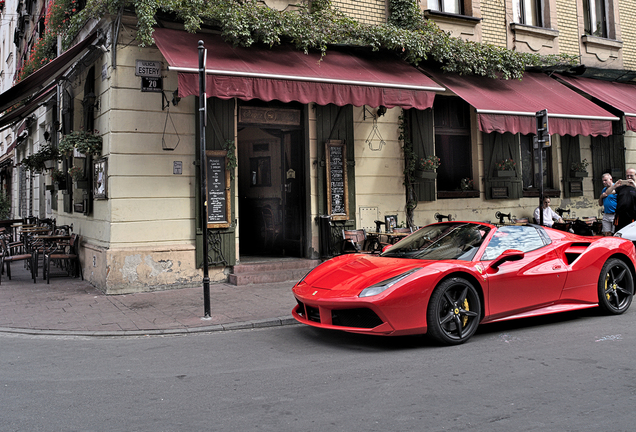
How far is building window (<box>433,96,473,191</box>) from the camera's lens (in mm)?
13102

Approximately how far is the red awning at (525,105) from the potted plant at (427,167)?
4.98 feet

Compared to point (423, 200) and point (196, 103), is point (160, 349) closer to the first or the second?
point (196, 103)

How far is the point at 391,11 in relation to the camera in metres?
12.5

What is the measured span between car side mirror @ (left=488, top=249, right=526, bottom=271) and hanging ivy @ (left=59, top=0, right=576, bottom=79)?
589 cm

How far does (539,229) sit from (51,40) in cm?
1218

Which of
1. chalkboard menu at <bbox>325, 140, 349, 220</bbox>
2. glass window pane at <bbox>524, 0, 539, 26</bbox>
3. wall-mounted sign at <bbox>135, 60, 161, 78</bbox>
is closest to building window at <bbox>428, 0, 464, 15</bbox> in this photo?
glass window pane at <bbox>524, 0, 539, 26</bbox>

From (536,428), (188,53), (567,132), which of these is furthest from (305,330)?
(567,132)

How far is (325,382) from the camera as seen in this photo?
4.53 meters

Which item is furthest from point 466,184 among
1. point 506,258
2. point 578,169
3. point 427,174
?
point 506,258

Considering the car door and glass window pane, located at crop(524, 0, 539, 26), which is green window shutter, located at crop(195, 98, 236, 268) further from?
glass window pane, located at crop(524, 0, 539, 26)

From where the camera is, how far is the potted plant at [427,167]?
1205 cm

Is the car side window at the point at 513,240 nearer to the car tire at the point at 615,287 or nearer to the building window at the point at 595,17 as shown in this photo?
the car tire at the point at 615,287

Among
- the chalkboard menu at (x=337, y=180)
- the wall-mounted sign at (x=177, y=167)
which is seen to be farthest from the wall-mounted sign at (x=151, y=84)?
the chalkboard menu at (x=337, y=180)

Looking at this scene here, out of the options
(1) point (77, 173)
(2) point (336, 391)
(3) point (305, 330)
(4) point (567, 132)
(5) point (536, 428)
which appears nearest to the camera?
(5) point (536, 428)
